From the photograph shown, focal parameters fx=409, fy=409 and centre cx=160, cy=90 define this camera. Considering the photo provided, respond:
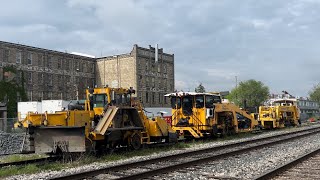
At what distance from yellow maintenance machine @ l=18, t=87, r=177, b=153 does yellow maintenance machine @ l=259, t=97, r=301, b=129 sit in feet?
59.5

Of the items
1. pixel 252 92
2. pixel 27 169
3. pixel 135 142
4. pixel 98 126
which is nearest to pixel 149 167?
pixel 98 126

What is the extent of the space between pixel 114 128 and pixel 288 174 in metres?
7.37

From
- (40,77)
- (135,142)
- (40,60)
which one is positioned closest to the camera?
(135,142)

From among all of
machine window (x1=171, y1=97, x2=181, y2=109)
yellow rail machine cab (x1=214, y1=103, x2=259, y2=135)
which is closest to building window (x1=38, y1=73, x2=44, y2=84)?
yellow rail machine cab (x1=214, y1=103, x2=259, y2=135)

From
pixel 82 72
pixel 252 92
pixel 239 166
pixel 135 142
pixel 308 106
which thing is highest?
pixel 82 72

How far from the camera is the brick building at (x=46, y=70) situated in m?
53.8

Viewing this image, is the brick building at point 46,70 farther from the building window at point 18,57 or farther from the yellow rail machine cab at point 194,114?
the yellow rail machine cab at point 194,114

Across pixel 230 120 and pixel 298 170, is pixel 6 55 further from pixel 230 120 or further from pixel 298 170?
pixel 298 170

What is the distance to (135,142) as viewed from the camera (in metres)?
17.2

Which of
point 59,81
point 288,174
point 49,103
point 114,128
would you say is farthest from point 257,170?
point 59,81

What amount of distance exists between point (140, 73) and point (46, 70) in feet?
51.4

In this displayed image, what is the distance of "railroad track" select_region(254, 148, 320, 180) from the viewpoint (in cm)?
1007

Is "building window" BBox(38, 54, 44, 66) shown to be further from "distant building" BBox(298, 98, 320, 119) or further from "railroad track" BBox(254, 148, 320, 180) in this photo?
"distant building" BBox(298, 98, 320, 119)

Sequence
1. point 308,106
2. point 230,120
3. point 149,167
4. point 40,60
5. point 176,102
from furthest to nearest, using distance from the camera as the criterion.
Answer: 1. point 308,106
2. point 40,60
3. point 230,120
4. point 176,102
5. point 149,167
